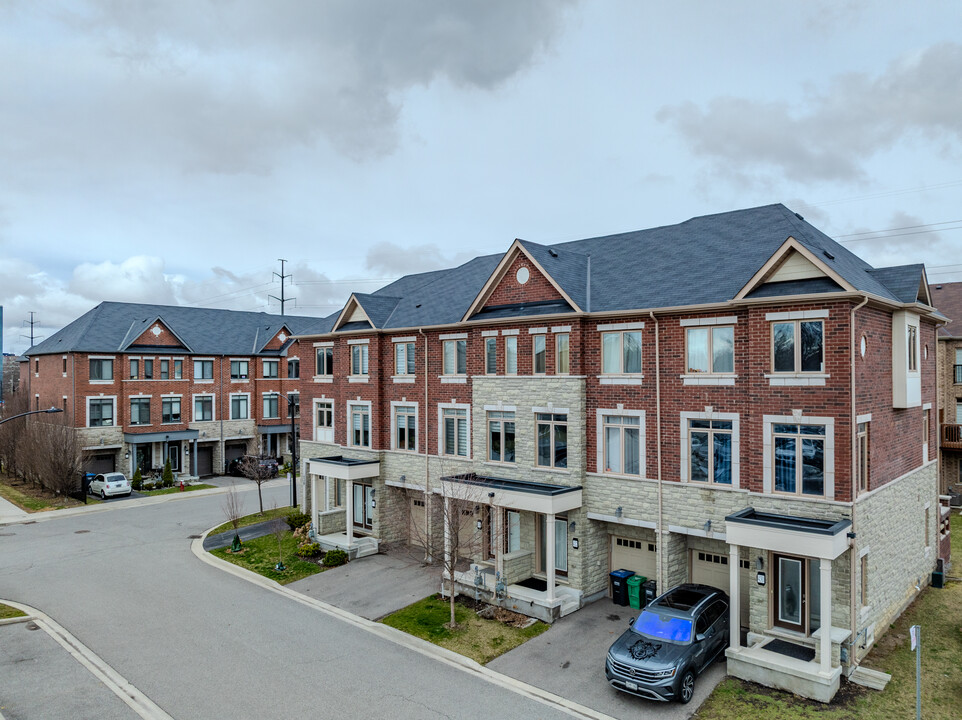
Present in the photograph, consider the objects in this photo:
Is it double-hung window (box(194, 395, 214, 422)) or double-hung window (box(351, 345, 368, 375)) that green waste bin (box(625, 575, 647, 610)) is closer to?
double-hung window (box(351, 345, 368, 375))

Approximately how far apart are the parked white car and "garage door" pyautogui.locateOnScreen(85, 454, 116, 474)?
3149 mm

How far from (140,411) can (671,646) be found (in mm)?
42584

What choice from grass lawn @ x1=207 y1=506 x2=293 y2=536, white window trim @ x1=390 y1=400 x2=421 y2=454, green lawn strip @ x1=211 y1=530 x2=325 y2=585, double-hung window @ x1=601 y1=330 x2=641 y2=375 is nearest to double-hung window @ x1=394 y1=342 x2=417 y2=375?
white window trim @ x1=390 y1=400 x2=421 y2=454

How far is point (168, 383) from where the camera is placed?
46844 millimetres

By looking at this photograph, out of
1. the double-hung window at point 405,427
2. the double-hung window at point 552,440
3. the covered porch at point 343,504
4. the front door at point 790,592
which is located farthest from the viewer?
the double-hung window at point 405,427

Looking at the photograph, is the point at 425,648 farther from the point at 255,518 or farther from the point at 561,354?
the point at 255,518

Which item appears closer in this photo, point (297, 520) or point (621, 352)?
point (621, 352)

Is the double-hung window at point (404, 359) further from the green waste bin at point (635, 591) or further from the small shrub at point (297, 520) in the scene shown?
the green waste bin at point (635, 591)

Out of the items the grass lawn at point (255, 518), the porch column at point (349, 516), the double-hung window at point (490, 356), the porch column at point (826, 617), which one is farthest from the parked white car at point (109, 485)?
the porch column at point (826, 617)

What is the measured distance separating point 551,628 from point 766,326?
34.6 ft

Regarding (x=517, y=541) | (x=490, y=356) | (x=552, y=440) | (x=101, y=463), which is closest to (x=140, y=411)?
(x=101, y=463)

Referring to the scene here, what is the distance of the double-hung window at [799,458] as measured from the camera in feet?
52.0

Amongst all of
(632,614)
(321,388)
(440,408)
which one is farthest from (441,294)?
(632,614)

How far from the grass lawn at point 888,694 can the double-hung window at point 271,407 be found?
1736 inches
